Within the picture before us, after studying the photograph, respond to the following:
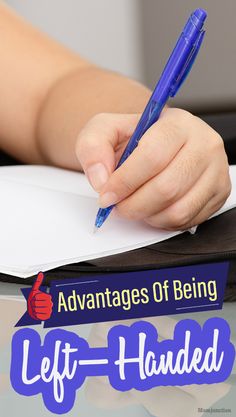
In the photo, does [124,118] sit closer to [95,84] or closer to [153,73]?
[95,84]

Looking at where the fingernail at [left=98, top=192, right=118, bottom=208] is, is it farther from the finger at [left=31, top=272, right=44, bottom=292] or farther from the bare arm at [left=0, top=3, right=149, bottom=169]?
the bare arm at [left=0, top=3, right=149, bottom=169]

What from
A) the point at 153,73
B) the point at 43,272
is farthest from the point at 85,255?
the point at 153,73

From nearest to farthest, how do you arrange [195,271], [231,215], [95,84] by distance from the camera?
[195,271] < [231,215] < [95,84]

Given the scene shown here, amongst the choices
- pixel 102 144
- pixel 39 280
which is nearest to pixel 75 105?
pixel 102 144

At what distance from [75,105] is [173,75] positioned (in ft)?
1.15

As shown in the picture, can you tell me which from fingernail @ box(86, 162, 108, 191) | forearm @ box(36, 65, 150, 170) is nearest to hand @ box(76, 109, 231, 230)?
fingernail @ box(86, 162, 108, 191)

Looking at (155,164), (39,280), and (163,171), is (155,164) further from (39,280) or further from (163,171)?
(39,280)

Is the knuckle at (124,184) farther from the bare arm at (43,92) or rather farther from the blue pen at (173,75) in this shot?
the bare arm at (43,92)

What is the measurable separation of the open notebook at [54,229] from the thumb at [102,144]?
0.04m

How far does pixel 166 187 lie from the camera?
663 mm

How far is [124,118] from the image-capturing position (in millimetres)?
727

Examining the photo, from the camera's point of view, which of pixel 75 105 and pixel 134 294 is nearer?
pixel 134 294

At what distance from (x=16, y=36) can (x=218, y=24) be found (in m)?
1.72

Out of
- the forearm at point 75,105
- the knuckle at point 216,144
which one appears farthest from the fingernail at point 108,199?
the forearm at point 75,105
